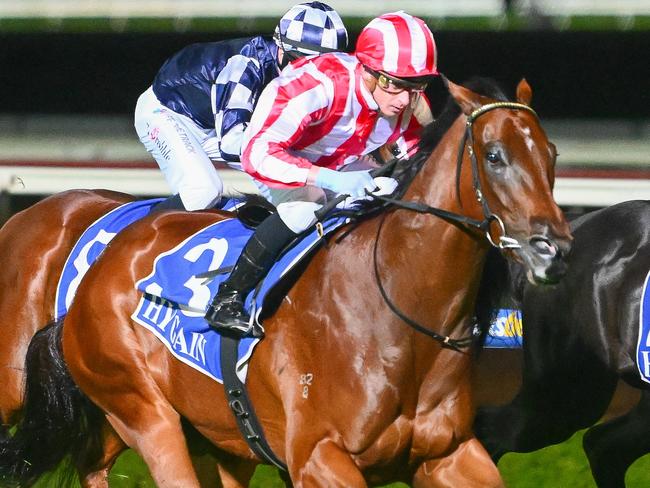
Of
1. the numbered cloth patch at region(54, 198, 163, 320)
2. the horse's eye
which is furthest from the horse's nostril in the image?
the numbered cloth patch at region(54, 198, 163, 320)

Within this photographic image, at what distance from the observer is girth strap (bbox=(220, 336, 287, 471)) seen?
344cm

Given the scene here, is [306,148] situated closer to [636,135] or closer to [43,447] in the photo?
[43,447]

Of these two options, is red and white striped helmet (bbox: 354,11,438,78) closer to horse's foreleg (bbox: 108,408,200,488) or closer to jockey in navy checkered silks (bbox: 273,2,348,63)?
jockey in navy checkered silks (bbox: 273,2,348,63)

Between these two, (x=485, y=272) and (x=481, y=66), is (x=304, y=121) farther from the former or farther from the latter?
(x=481, y=66)

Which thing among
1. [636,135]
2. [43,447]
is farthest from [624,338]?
[636,135]

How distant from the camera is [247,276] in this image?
11.2 feet

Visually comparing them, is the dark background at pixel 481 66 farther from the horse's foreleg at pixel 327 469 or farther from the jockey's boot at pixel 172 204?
the horse's foreleg at pixel 327 469

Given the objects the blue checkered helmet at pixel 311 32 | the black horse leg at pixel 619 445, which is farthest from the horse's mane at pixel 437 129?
the black horse leg at pixel 619 445

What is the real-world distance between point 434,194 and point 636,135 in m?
8.70

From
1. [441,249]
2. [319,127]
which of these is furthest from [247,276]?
[441,249]

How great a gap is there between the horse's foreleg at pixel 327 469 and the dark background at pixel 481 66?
26.2 feet

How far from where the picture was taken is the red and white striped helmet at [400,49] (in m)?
3.15

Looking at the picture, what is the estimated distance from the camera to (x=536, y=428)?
4.62 meters

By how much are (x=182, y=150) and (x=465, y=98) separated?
152 centimetres
